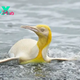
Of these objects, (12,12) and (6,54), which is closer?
(6,54)

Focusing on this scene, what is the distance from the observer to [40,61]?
763 cm

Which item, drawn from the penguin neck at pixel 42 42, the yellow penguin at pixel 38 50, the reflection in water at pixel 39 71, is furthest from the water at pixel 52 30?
the penguin neck at pixel 42 42

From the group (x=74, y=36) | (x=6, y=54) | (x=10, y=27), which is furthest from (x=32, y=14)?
(x=6, y=54)

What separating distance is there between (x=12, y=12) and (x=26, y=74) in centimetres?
590

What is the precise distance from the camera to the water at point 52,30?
7215 mm

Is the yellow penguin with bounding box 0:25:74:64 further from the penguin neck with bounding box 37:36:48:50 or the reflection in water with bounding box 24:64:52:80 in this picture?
the reflection in water with bounding box 24:64:52:80

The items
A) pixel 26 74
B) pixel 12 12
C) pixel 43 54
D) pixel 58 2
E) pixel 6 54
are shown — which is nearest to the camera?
pixel 26 74

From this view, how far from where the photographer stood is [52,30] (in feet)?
36.3

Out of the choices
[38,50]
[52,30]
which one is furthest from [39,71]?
[52,30]

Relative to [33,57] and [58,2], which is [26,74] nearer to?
[33,57]

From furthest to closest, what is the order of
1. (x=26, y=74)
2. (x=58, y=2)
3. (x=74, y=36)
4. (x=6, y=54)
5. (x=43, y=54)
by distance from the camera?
(x=58, y=2)
(x=74, y=36)
(x=6, y=54)
(x=43, y=54)
(x=26, y=74)

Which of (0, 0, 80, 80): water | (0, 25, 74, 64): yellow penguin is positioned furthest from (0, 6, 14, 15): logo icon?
(0, 25, 74, 64): yellow penguin

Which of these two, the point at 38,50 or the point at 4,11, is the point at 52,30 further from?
the point at 38,50

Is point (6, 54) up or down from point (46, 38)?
down
